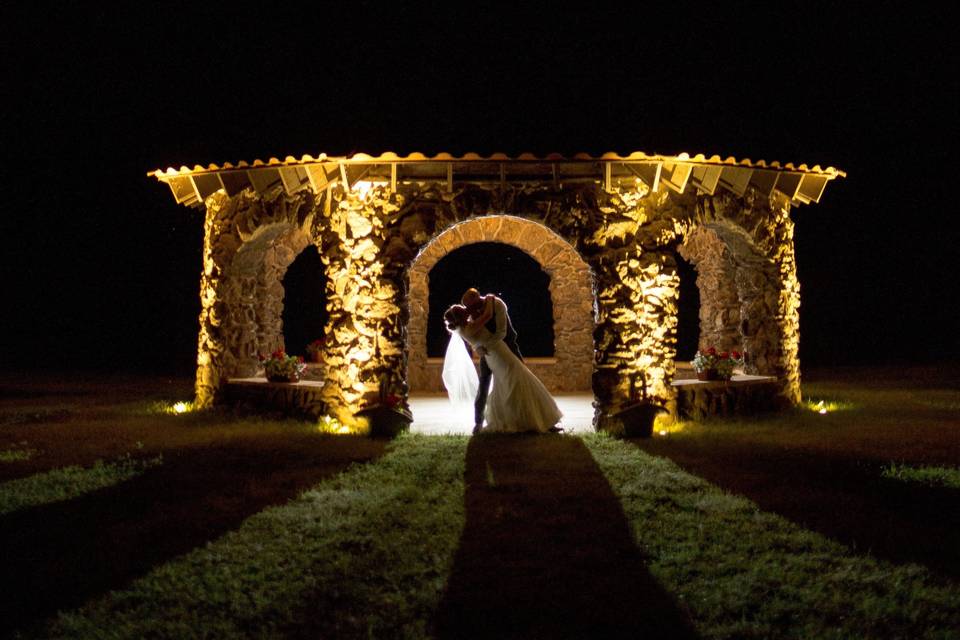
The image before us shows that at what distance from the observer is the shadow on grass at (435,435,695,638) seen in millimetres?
4109

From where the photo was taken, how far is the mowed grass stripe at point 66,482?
6.61 m

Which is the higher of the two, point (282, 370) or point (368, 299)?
point (368, 299)

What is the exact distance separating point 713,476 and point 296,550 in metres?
3.90

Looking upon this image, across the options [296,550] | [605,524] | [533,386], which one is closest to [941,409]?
[533,386]

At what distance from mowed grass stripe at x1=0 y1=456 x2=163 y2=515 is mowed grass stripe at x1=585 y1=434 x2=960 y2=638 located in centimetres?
461

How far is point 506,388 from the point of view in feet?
31.7

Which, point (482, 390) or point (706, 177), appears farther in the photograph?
point (706, 177)

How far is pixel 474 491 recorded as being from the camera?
6.81m

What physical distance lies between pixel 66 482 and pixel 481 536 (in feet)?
13.4

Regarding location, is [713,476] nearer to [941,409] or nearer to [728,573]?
[728,573]

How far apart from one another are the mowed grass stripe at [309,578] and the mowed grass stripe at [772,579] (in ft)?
4.72

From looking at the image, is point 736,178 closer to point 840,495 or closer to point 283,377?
point 840,495

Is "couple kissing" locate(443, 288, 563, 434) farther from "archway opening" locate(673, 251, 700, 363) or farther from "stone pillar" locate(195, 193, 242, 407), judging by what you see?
"archway opening" locate(673, 251, 700, 363)

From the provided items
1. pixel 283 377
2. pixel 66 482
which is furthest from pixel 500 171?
pixel 66 482
